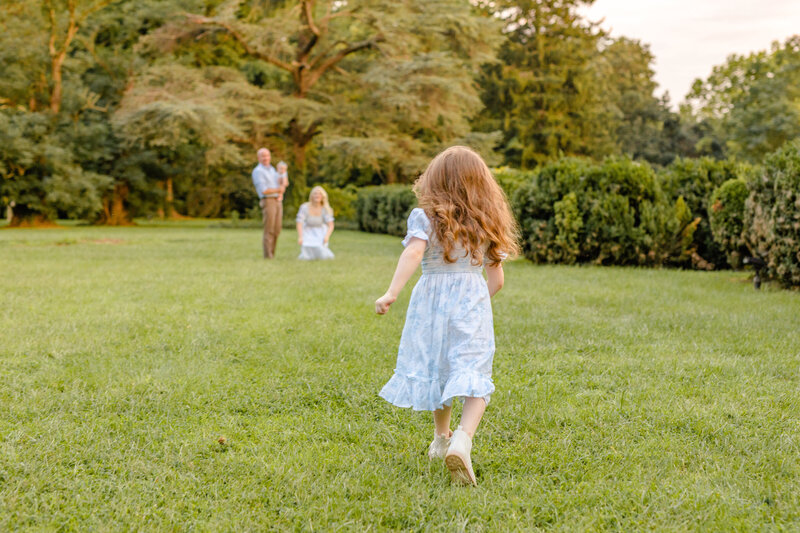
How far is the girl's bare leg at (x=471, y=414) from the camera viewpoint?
10.2 feet

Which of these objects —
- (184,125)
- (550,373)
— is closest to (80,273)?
(550,373)

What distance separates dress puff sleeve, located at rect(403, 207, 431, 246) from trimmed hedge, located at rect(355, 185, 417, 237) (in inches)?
678

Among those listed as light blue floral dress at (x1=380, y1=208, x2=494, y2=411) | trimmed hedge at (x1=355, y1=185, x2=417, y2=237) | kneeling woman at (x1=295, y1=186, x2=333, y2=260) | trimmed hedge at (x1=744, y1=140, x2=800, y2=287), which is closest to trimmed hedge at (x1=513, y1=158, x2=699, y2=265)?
trimmed hedge at (x1=744, y1=140, x2=800, y2=287)

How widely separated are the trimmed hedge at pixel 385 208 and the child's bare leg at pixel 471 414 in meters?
17.4

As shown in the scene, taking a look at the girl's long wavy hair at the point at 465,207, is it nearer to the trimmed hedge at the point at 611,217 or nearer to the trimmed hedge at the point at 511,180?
the trimmed hedge at the point at 611,217

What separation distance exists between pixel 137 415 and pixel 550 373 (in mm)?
2673

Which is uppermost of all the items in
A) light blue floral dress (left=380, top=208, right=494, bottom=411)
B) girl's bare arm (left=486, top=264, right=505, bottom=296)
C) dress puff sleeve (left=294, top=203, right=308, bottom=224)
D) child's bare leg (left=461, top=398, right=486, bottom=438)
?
dress puff sleeve (left=294, top=203, right=308, bottom=224)

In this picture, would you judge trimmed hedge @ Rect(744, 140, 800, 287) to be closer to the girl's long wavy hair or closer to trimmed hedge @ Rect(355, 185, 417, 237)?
the girl's long wavy hair

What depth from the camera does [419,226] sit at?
3260mm

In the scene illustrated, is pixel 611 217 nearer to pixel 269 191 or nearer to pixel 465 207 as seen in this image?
pixel 269 191

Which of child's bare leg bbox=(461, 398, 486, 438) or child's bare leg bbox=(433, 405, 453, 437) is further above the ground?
child's bare leg bbox=(461, 398, 486, 438)

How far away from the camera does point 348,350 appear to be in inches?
217

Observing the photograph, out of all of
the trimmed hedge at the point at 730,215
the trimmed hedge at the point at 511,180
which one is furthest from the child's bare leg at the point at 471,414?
the trimmed hedge at the point at 511,180

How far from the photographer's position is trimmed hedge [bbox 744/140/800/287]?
8.38 metres
